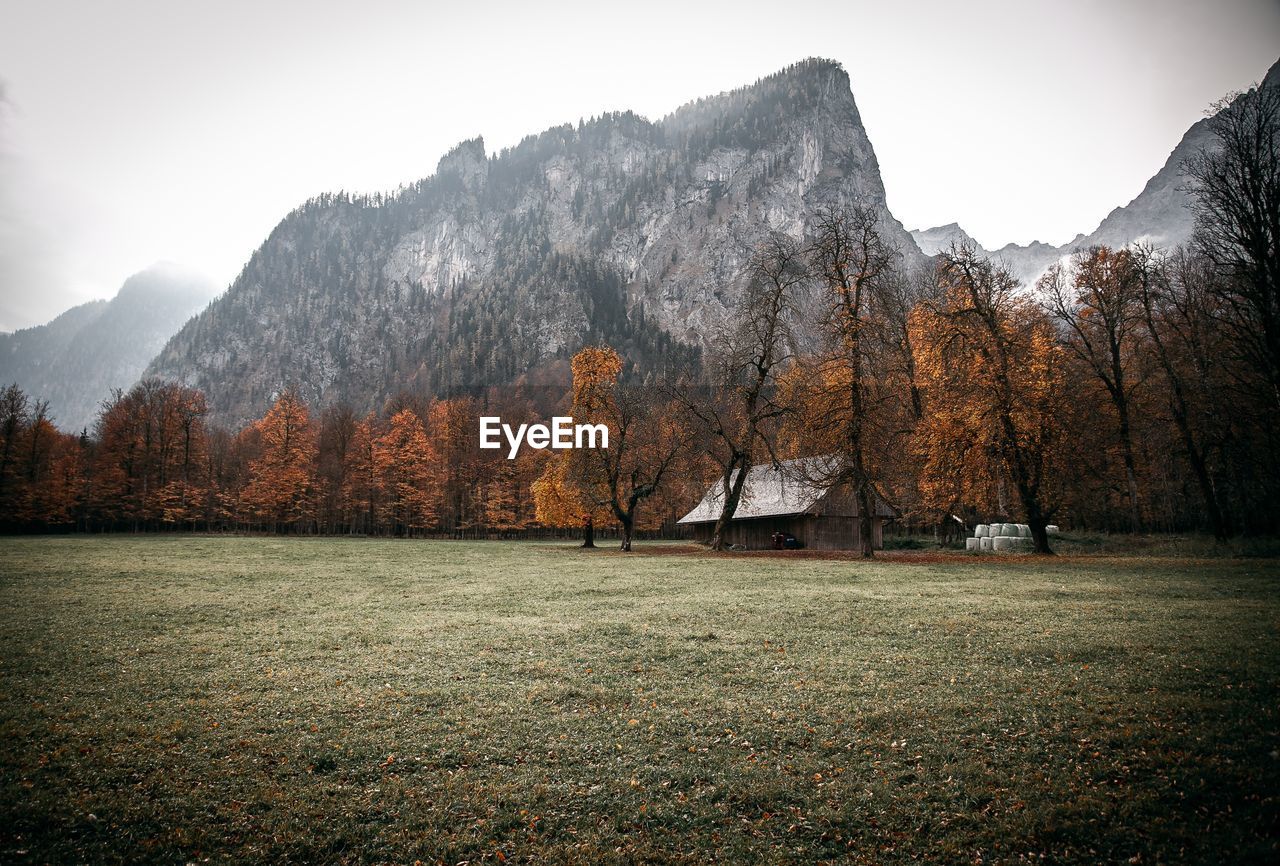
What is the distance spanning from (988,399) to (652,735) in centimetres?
2843

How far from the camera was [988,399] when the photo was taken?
96.3 ft

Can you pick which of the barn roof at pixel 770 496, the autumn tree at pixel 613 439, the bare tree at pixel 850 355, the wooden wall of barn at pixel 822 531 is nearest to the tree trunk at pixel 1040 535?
the bare tree at pixel 850 355

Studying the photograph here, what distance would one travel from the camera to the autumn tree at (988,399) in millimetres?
29656

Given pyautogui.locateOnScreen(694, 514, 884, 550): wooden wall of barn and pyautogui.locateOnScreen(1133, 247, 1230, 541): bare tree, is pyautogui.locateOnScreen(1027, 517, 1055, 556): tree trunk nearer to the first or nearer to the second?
pyautogui.locateOnScreen(1133, 247, 1230, 541): bare tree

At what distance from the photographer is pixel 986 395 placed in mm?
29719

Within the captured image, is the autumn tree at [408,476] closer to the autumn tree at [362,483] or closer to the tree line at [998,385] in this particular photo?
the autumn tree at [362,483]

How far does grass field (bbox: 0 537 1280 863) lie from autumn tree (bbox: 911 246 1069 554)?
15.5 m

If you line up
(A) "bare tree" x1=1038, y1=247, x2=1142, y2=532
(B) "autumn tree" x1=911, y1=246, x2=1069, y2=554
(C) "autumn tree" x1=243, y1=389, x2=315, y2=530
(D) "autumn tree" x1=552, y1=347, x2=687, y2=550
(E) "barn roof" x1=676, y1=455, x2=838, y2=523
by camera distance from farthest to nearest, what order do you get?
(C) "autumn tree" x1=243, y1=389, x2=315, y2=530
(D) "autumn tree" x1=552, y1=347, x2=687, y2=550
(E) "barn roof" x1=676, y1=455, x2=838, y2=523
(A) "bare tree" x1=1038, y1=247, x2=1142, y2=532
(B) "autumn tree" x1=911, y1=246, x2=1069, y2=554

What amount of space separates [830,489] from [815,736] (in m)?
25.9

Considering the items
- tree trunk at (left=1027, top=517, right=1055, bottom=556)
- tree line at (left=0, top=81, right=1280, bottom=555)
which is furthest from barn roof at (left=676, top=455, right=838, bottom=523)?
tree trunk at (left=1027, top=517, right=1055, bottom=556)

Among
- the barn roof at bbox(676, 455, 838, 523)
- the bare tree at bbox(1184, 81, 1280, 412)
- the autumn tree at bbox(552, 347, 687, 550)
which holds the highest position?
the bare tree at bbox(1184, 81, 1280, 412)

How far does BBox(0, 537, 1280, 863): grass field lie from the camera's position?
17.0 ft

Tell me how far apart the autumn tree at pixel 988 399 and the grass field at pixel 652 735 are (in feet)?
50.8

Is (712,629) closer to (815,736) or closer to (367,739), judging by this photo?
(815,736)
